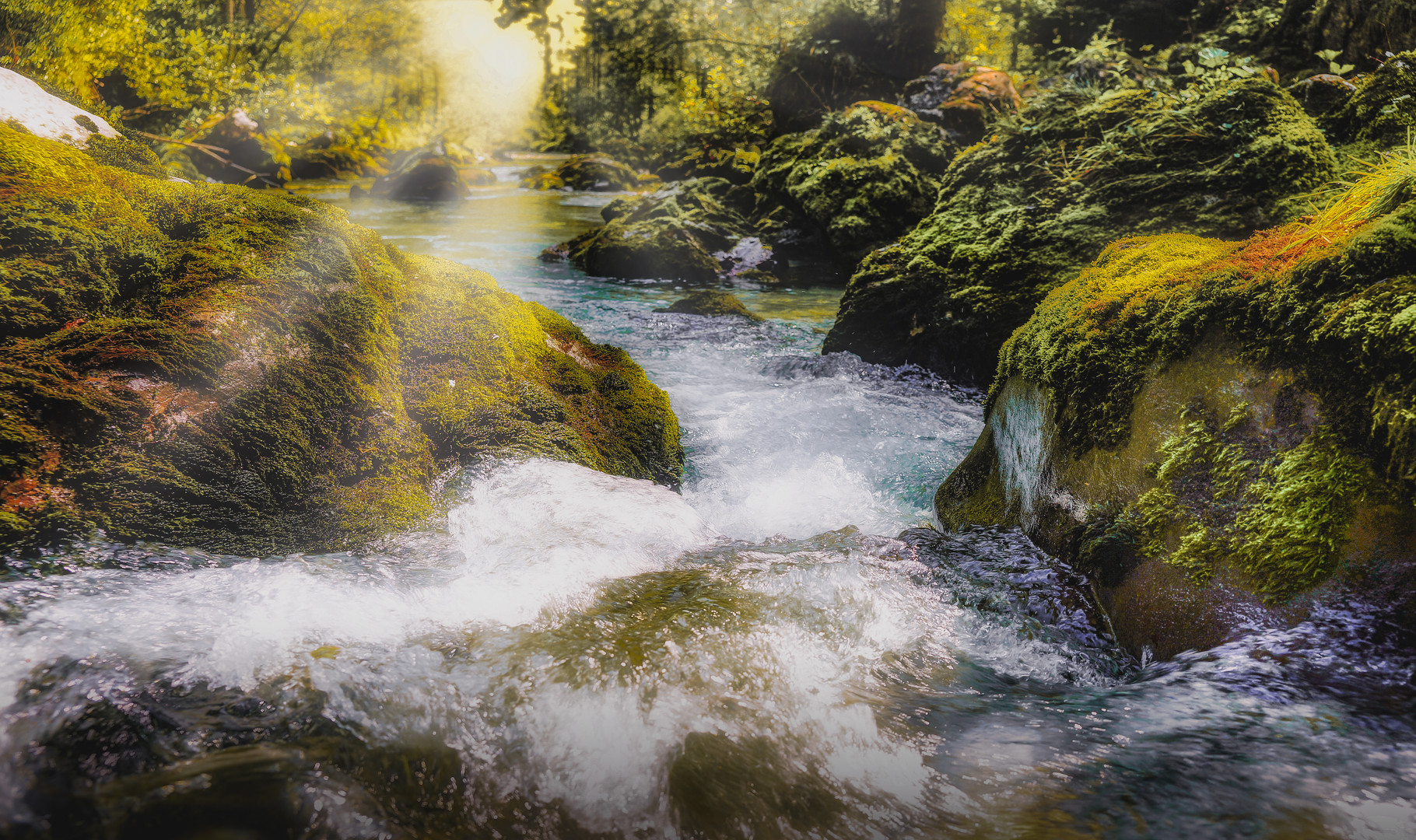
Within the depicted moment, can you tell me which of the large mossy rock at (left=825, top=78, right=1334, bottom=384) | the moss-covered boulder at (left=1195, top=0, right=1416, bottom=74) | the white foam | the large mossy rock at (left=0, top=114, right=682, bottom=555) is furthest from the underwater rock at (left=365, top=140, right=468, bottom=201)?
the white foam

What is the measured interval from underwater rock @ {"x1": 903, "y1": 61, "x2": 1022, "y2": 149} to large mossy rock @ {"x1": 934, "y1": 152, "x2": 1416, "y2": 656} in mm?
12340

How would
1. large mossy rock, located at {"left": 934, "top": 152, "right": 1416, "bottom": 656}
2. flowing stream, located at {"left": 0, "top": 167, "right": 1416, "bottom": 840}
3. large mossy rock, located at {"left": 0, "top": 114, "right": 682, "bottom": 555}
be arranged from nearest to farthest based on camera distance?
1. flowing stream, located at {"left": 0, "top": 167, "right": 1416, "bottom": 840}
2. large mossy rock, located at {"left": 934, "top": 152, "right": 1416, "bottom": 656}
3. large mossy rock, located at {"left": 0, "top": 114, "right": 682, "bottom": 555}

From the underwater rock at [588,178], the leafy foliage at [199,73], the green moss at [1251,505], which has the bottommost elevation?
the green moss at [1251,505]

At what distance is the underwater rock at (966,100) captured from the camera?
558 inches

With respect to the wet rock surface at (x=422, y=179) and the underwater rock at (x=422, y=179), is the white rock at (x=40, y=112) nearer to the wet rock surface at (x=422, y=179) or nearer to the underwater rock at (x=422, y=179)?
the wet rock surface at (x=422, y=179)

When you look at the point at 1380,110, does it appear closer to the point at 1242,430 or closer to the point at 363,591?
the point at 1242,430

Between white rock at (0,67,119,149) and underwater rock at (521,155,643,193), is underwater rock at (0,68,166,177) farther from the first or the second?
underwater rock at (521,155,643,193)

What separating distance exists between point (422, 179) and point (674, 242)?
55.8 feet

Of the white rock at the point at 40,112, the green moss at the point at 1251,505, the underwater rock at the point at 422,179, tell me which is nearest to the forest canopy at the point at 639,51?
the white rock at the point at 40,112

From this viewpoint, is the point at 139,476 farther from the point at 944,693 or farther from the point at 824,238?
the point at 824,238

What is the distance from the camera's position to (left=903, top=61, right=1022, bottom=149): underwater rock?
14164mm

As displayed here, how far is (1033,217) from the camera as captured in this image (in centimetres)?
699

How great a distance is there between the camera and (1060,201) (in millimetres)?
6820

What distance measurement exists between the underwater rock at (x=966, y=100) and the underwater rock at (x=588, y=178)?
19891 millimetres
